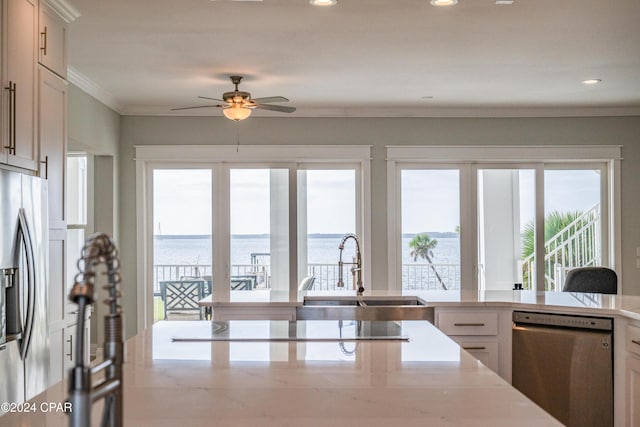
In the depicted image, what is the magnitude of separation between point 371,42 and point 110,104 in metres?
3.05

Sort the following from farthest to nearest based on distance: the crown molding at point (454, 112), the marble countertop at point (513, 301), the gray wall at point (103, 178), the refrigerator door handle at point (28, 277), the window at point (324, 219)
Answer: the window at point (324, 219)
the crown molding at point (454, 112)
the gray wall at point (103, 178)
the marble countertop at point (513, 301)
the refrigerator door handle at point (28, 277)

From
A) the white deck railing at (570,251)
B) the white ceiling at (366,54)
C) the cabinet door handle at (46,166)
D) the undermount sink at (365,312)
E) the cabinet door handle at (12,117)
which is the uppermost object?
the white ceiling at (366,54)

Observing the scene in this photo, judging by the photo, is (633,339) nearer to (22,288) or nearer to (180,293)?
(22,288)

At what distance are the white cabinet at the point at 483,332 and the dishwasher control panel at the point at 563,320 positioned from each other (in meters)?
0.08

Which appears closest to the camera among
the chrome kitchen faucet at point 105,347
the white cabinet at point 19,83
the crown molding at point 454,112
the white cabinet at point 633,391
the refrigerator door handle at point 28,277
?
the chrome kitchen faucet at point 105,347

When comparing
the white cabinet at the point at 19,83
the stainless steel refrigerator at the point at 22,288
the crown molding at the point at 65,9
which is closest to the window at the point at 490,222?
the crown molding at the point at 65,9

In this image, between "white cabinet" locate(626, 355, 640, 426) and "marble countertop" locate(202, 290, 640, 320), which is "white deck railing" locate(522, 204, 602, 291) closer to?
"marble countertop" locate(202, 290, 640, 320)

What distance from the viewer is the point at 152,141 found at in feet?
22.4

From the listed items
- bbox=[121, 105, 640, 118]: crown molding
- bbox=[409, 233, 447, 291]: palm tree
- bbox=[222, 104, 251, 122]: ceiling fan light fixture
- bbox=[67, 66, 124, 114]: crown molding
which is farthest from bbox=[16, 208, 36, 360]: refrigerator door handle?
bbox=[409, 233, 447, 291]: palm tree

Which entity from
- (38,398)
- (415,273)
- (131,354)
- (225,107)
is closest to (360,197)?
(415,273)

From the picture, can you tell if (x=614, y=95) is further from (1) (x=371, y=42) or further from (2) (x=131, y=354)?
(2) (x=131, y=354)

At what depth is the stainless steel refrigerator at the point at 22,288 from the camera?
8.91ft

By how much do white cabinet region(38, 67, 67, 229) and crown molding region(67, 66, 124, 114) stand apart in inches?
63.8

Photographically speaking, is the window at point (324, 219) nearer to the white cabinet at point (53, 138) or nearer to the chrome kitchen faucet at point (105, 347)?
the white cabinet at point (53, 138)
